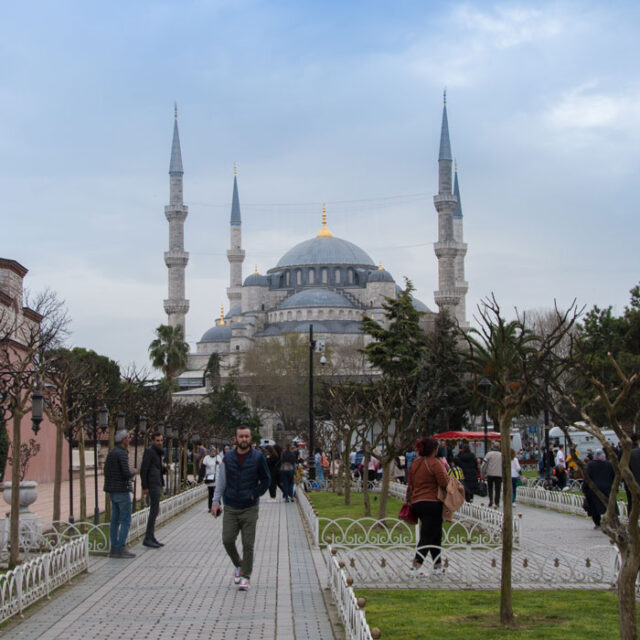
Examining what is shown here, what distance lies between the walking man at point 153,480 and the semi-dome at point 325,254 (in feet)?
289

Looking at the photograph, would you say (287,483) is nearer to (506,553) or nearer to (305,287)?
(506,553)

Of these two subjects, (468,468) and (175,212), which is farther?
(175,212)

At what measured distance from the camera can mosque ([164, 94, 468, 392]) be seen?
7362 centimetres

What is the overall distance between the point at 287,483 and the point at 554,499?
5.00 meters

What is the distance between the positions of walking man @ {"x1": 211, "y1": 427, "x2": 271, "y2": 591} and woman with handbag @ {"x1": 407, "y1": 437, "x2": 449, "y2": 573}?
1250 millimetres

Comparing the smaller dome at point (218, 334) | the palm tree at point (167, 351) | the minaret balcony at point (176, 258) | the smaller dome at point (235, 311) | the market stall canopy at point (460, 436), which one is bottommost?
the market stall canopy at point (460, 436)

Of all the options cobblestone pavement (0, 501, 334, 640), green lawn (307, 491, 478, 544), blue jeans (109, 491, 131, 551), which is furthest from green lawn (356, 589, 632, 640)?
green lawn (307, 491, 478, 544)

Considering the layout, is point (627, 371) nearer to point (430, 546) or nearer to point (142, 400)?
point (142, 400)

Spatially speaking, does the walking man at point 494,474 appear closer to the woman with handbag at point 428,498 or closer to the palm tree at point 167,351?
the woman with handbag at point 428,498

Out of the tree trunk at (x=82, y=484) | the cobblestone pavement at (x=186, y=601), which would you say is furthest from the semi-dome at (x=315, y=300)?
the cobblestone pavement at (x=186, y=601)

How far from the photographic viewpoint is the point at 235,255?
93.8 meters

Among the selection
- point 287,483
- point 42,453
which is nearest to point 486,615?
point 287,483

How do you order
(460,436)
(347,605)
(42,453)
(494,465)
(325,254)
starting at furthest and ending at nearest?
(325,254)
(460,436)
(42,453)
(494,465)
(347,605)

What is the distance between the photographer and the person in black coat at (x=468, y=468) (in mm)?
16234
